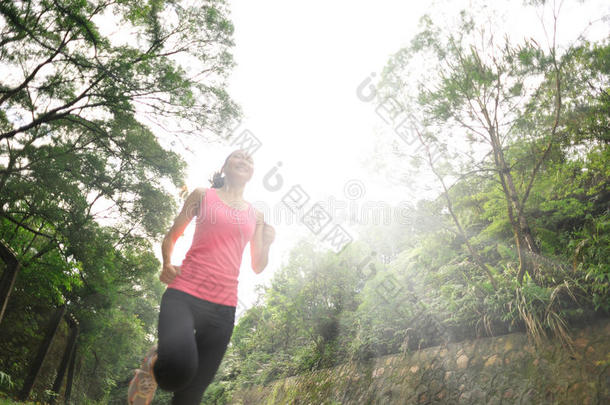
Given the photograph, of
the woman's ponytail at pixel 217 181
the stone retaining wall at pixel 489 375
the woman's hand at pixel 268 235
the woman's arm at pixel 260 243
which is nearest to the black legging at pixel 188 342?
the woman's arm at pixel 260 243

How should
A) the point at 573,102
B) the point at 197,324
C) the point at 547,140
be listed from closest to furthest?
the point at 197,324, the point at 547,140, the point at 573,102

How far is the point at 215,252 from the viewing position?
5.65ft

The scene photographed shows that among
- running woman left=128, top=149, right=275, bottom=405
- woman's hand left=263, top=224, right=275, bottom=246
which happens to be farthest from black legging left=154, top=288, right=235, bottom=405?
woman's hand left=263, top=224, right=275, bottom=246

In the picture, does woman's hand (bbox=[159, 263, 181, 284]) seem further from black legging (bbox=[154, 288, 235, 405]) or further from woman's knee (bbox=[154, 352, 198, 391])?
woman's knee (bbox=[154, 352, 198, 391])

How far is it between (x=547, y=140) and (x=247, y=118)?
612 centimetres

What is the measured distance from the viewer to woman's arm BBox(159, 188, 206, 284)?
5.36ft

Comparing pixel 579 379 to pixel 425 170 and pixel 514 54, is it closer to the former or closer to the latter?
pixel 425 170

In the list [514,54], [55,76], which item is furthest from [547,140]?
[55,76]

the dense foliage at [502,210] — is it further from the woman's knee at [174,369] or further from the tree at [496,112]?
the woman's knee at [174,369]

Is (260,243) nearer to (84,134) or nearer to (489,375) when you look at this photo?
(489,375)

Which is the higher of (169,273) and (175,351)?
(169,273)

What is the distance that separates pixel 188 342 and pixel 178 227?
26.6 inches

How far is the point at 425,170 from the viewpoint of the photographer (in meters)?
4.93

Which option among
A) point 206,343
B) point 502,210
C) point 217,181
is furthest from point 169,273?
point 502,210
